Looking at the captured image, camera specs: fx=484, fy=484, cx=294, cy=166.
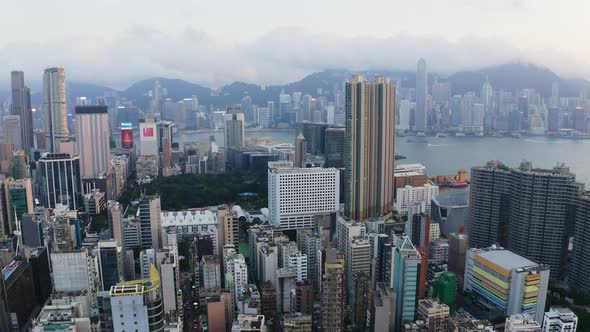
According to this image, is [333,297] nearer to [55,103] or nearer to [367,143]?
[367,143]

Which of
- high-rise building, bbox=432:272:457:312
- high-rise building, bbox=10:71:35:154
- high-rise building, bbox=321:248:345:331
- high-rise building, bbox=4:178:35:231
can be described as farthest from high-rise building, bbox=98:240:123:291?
high-rise building, bbox=10:71:35:154

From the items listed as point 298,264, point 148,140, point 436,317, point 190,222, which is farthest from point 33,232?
point 148,140

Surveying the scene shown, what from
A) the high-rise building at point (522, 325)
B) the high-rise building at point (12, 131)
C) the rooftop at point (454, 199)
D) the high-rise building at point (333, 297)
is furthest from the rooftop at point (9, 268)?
the high-rise building at point (12, 131)

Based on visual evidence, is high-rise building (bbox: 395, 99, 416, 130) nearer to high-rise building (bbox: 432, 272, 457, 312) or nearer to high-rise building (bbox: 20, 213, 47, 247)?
high-rise building (bbox: 432, 272, 457, 312)

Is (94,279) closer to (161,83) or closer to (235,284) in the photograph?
(235,284)

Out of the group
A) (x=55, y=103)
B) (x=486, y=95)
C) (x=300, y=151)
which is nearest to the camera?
(x=300, y=151)

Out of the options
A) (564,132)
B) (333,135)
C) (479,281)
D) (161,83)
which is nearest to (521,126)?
(564,132)

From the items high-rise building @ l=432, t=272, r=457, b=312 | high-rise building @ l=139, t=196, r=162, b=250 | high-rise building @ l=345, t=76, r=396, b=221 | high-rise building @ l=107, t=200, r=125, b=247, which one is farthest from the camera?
high-rise building @ l=345, t=76, r=396, b=221
